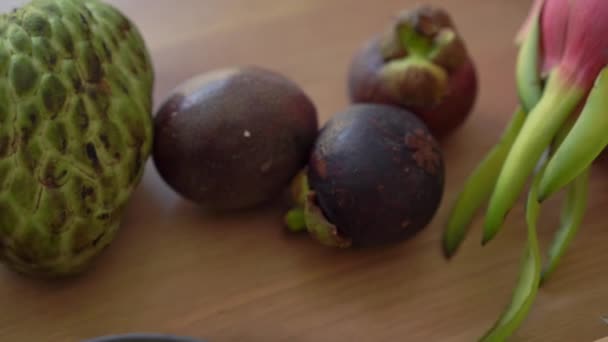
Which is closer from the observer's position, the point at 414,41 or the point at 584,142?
the point at 584,142

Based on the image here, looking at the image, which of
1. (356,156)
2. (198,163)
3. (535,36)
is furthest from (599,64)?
(198,163)

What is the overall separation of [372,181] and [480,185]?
0.13 metres

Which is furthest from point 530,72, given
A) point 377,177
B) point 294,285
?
point 294,285

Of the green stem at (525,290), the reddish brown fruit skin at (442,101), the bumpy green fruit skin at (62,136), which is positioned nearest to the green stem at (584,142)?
the green stem at (525,290)

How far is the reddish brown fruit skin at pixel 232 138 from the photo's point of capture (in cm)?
62

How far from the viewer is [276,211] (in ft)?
2.24

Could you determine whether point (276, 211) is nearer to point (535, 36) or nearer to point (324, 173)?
point (324, 173)

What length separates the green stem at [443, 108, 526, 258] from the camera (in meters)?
0.66

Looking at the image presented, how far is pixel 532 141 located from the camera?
23.9 inches

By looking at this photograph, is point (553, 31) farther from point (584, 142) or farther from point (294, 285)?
point (294, 285)

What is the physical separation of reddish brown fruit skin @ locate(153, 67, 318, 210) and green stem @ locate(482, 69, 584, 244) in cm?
17

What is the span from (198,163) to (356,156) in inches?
5.4

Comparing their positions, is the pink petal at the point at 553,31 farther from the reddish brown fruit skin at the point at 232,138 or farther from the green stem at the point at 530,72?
the reddish brown fruit skin at the point at 232,138

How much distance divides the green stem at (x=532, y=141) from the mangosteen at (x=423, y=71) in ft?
0.32
